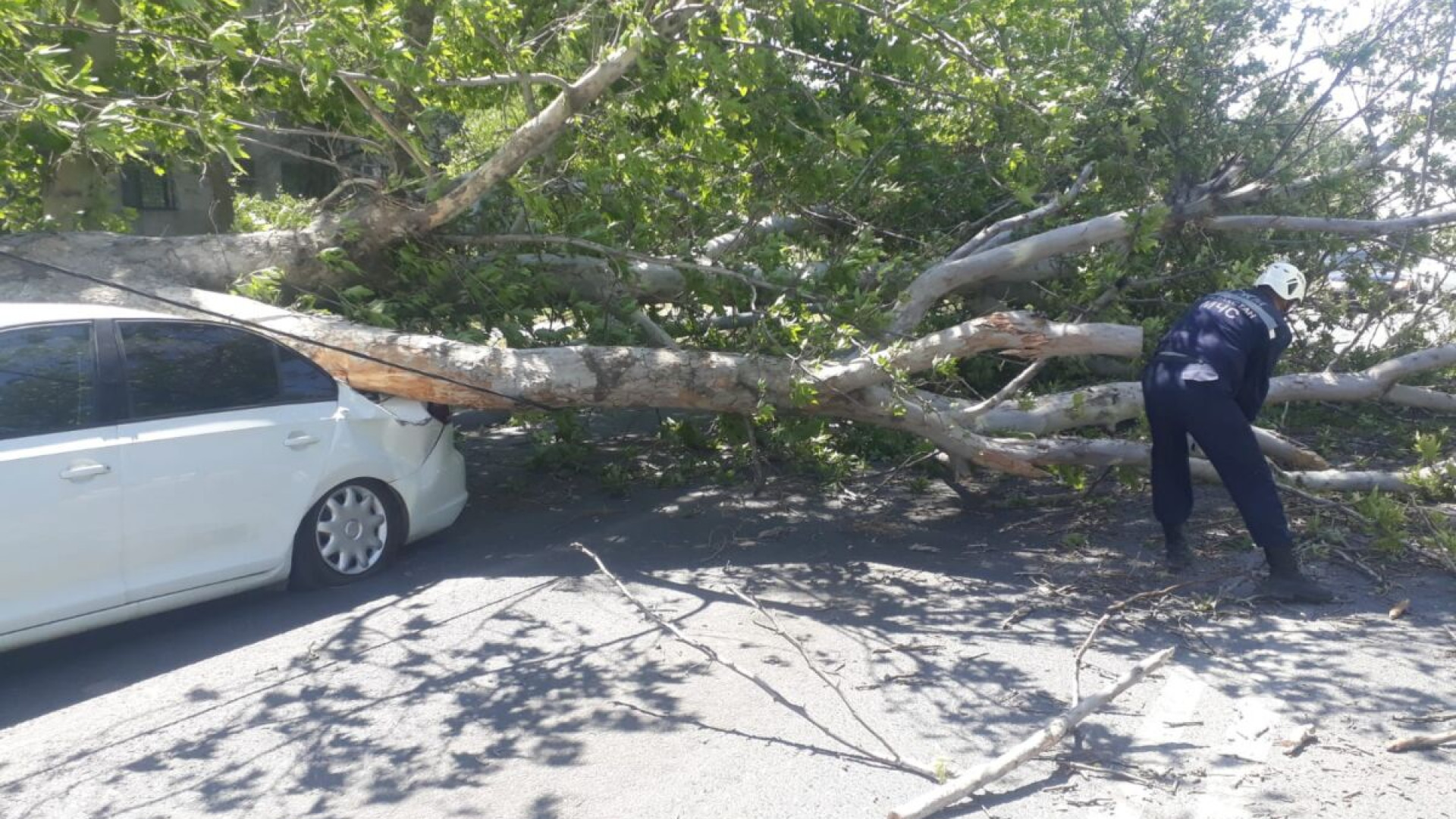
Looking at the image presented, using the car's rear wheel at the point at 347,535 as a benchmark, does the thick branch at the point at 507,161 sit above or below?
above

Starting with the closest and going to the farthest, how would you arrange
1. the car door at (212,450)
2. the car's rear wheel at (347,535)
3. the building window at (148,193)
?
the car door at (212,450) → the car's rear wheel at (347,535) → the building window at (148,193)

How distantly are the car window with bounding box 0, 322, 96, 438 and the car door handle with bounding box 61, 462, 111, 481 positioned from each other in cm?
19

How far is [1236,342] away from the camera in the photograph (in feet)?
20.5

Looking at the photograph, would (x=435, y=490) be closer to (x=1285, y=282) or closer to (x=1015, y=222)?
(x=1015, y=222)

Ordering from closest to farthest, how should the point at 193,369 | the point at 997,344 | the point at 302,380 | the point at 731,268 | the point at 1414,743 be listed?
the point at 1414,743 → the point at 193,369 → the point at 302,380 → the point at 997,344 → the point at 731,268

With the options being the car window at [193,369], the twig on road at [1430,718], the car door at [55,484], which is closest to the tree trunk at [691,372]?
the car window at [193,369]

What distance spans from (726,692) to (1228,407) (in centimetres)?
304

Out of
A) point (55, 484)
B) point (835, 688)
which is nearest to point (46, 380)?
point (55, 484)

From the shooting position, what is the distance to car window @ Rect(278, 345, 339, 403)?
241 inches

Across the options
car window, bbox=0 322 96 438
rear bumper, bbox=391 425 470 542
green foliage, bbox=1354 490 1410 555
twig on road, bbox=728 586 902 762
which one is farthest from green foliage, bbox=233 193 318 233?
green foliage, bbox=1354 490 1410 555

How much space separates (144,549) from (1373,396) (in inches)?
296

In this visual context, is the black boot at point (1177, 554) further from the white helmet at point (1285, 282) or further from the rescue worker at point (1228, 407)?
the white helmet at point (1285, 282)

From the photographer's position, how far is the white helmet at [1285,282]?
6.51 metres

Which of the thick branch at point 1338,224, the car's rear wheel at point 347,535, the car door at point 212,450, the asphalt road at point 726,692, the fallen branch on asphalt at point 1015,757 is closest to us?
the fallen branch on asphalt at point 1015,757
